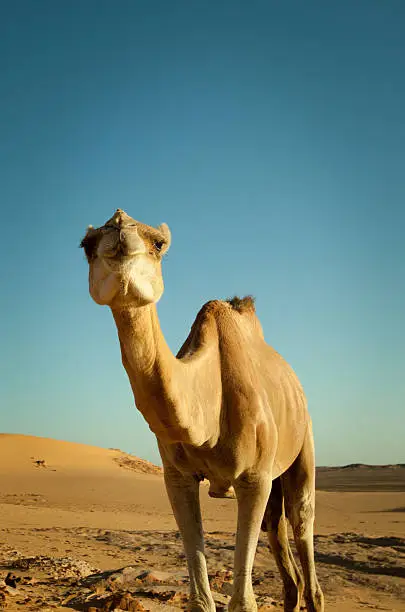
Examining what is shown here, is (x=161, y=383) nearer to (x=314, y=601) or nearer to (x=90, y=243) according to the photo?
(x=90, y=243)

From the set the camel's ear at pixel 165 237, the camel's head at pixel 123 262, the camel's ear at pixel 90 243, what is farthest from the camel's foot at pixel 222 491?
the camel's ear at pixel 90 243

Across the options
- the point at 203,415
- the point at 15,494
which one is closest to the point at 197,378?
the point at 203,415

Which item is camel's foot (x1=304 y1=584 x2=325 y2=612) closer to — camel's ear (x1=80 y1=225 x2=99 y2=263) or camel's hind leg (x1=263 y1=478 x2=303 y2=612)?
camel's hind leg (x1=263 y1=478 x2=303 y2=612)

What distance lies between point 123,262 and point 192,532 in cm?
249

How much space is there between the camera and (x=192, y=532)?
4.82m

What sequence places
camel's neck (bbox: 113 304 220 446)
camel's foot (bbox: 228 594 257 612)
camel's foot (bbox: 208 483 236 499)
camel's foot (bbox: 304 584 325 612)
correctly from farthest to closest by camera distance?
camel's foot (bbox: 304 584 325 612), camel's foot (bbox: 208 483 236 499), camel's foot (bbox: 228 594 257 612), camel's neck (bbox: 113 304 220 446)

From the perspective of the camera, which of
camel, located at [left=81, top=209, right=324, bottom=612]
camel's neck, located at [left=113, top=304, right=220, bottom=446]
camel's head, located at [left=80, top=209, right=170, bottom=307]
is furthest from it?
camel's neck, located at [left=113, top=304, right=220, bottom=446]

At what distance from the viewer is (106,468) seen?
121ft

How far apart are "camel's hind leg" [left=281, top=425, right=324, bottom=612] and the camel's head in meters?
3.50

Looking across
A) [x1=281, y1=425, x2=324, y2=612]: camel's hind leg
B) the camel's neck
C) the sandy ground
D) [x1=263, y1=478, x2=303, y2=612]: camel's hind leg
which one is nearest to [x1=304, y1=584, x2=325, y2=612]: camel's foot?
[x1=281, y1=425, x2=324, y2=612]: camel's hind leg

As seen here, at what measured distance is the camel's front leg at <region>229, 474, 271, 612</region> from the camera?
14.9 feet

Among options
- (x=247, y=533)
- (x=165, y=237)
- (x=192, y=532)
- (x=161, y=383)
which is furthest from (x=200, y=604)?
(x=165, y=237)

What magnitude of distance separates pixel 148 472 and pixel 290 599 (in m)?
31.1

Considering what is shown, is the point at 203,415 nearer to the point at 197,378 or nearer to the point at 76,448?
the point at 197,378
